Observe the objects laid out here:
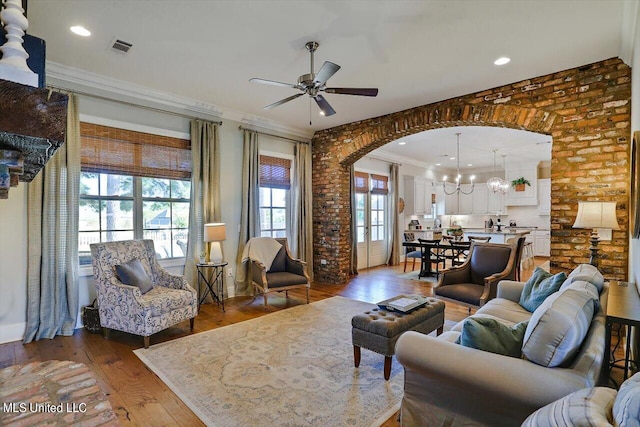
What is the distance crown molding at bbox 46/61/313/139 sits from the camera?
365 cm

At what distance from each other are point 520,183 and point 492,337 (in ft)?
31.2

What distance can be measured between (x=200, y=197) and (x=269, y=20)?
2.79m

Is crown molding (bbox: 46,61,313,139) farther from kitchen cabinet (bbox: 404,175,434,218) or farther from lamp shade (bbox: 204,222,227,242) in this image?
kitchen cabinet (bbox: 404,175,434,218)

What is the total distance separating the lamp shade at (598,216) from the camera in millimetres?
3059

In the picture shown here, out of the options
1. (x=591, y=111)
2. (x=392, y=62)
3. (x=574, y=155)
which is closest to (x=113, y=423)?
(x=392, y=62)

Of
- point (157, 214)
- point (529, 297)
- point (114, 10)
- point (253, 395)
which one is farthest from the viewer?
point (157, 214)

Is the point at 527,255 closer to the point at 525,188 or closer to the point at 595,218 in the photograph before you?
the point at 525,188

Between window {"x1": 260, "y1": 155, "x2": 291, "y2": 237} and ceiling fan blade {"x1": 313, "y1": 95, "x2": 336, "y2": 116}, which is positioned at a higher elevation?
ceiling fan blade {"x1": 313, "y1": 95, "x2": 336, "y2": 116}

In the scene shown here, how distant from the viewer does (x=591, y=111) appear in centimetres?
347

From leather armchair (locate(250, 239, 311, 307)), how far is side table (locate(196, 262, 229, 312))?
48cm

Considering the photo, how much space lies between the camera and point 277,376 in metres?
2.67

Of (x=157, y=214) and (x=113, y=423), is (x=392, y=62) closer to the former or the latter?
(x=157, y=214)

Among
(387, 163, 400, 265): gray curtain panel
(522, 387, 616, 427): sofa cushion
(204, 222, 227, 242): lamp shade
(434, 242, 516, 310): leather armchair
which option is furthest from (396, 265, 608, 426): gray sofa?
(387, 163, 400, 265): gray curtain panel

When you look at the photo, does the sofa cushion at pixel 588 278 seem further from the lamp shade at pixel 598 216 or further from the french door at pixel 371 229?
the french door at pixel 371 229
